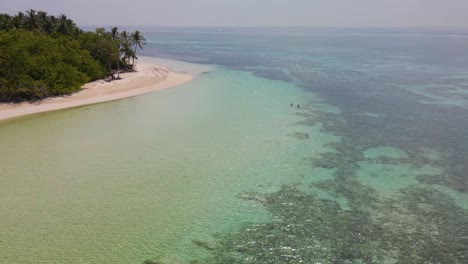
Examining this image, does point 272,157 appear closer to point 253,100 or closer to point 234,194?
point 234,194

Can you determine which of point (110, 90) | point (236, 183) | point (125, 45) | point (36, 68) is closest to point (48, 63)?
point (36, 68)

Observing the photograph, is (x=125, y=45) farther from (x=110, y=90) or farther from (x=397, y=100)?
(x=397, y=100)

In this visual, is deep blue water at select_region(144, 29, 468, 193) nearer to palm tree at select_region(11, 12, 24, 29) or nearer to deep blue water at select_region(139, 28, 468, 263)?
deep blue water at select_region(139, 28, 468, 263)

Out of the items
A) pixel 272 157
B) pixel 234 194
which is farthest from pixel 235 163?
pixel 234 194

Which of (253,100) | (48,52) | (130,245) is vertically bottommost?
(130,245)

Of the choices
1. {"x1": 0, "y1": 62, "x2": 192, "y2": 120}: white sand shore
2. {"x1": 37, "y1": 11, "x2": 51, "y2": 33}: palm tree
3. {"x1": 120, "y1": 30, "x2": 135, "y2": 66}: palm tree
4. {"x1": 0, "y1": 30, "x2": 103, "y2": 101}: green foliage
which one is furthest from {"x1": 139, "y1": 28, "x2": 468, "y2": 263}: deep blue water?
{"x1": 37, "y1": 11, "x2": 51, "y2": 33}: palm tree

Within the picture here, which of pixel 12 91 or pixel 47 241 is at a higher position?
pixel 12 91
